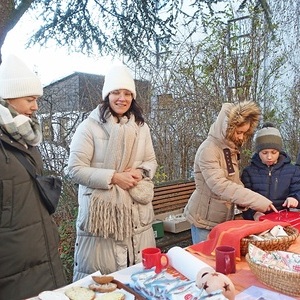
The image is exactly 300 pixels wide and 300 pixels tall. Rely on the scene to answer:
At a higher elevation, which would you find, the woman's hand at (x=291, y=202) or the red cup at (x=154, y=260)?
the woman's hand at (x=291, y=202)

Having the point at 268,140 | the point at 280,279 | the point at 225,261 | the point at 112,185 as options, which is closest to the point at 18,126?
the point at 112,185

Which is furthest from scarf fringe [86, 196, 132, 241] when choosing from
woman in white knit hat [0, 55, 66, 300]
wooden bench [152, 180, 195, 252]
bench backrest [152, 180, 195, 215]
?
bench backrest [152, 180, 195, 215]

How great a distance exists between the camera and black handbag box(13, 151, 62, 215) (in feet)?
4.75

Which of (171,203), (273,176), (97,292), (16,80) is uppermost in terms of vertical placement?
(16,80)

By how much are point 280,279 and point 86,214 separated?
3.36 feet

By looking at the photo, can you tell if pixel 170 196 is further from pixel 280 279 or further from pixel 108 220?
pixel 280 279

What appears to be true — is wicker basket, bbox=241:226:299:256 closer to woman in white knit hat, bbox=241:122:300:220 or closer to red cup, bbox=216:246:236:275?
red cup, bbox=216:246:236:275

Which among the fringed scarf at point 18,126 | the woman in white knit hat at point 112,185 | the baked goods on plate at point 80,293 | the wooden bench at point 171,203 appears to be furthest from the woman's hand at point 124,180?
the wooden bench at point 171,203

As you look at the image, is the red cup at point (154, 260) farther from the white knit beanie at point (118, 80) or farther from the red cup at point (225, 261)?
the white knit beanie at point (118, 80)

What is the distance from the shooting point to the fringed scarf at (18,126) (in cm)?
141

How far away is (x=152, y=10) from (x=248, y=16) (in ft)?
6.41

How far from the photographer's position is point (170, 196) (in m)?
3.80

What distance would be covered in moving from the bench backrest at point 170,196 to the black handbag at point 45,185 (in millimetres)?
2141

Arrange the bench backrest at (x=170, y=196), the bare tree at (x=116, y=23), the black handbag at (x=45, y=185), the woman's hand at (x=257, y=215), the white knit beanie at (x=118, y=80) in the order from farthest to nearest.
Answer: the bench backrest at (x=170, y=196) < the bare tree at (x=116, y=23) < the woman's hand at (x=257, y=215) < the white knit beanie at (x=118, y=80) < the black handbag at (x=45, y=185)
